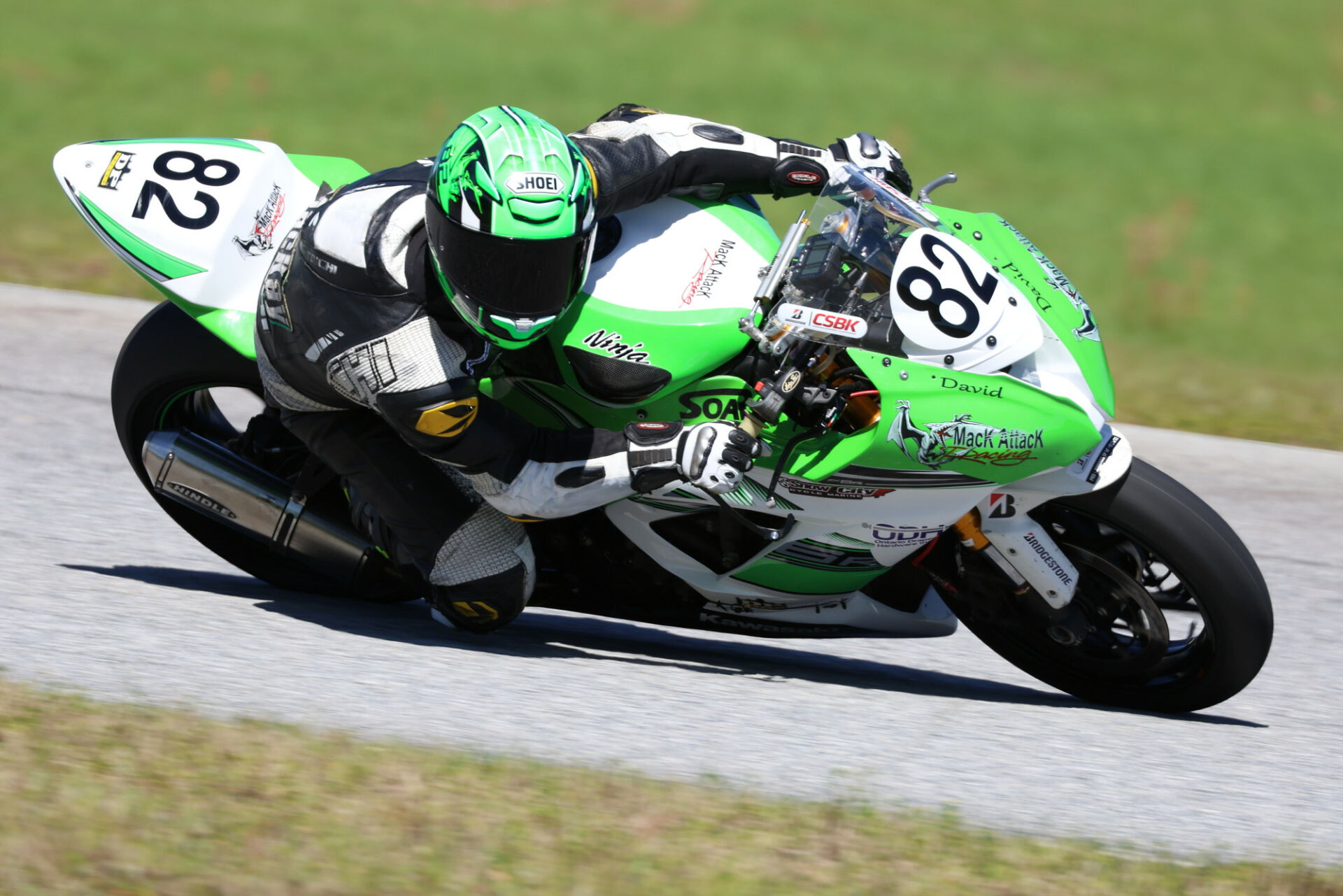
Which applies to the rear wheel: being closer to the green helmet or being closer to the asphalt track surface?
the asphalt track surface

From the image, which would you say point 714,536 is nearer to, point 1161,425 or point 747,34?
point 1161,425

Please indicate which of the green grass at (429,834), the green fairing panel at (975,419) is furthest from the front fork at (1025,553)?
the green grass at (429,834)

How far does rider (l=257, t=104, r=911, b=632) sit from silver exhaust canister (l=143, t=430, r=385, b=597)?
0.15 metres

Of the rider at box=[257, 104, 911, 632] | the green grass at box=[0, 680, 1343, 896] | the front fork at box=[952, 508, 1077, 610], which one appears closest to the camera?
the green grass at box=[0, 680, 1343, 896]

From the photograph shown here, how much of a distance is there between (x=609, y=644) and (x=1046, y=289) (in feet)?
5.31

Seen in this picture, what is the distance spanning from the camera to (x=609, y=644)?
4477 mm

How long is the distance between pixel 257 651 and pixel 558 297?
1.24m

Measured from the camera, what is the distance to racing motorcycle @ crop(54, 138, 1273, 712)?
11.9ft

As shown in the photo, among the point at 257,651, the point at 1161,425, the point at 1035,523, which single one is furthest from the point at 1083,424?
the point at 1161,425

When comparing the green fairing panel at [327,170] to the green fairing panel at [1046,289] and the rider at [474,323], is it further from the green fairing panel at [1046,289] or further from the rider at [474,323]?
the green fairing panel at [1046,289]

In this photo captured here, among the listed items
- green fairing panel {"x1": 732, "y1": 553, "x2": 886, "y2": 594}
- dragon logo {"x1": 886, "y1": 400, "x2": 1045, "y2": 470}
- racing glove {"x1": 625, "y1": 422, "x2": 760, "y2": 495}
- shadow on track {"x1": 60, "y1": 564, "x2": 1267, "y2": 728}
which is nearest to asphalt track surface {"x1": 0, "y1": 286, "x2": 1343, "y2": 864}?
shadow on track {"x1": 60, "y1": 564, "x2": 1267, "y2": 728}

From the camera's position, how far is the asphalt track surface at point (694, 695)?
3.32m

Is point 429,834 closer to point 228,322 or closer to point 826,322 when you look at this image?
point 826,322

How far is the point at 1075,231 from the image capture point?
39.3ft
